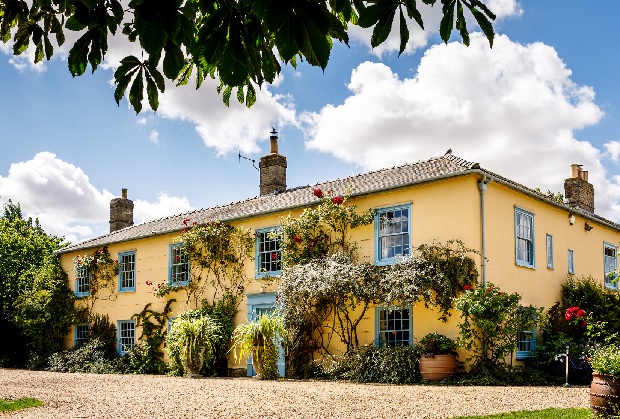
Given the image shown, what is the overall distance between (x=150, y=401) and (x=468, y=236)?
7.38m

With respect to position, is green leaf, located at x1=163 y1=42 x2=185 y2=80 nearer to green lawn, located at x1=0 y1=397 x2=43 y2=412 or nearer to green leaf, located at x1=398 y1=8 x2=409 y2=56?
green leaf, located at x1=398 y1=8 x2=409 y2=56

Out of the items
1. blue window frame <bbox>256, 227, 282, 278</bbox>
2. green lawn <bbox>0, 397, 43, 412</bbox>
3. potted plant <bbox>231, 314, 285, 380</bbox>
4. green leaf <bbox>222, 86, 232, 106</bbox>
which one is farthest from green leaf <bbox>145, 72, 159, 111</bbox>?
blue window frame <bbox>256, 227, 282, 278</bbox>

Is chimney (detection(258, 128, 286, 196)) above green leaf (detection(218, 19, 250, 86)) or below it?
above

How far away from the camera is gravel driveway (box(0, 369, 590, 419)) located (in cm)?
909

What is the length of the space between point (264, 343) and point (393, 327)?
9.68ft

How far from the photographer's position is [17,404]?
397 inches

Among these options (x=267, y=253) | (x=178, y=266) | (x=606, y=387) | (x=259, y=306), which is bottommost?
(x=606, y=387)

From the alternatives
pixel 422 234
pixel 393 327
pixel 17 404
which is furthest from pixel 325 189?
pixel 17 404

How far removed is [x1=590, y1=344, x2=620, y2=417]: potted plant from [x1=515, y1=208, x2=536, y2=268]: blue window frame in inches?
317

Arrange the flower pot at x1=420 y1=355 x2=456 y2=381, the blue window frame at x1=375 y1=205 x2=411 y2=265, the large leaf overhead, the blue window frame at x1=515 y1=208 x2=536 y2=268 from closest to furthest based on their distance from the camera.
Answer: the large leaf overhead
the flower pot at x1=420 y1=355 x2=456 y2=381
the blue window frame at x1=375 y1=205 x2=411 y2=265
the blue window frame at x1=515 y1=208 x2=536 y2=268

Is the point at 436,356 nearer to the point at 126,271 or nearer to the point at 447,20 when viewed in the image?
the point at 447,20

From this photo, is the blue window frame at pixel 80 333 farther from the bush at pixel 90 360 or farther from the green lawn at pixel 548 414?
the green lawn at pixel 548 414

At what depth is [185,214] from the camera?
926 inches

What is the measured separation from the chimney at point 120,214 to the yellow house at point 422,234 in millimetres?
4643
